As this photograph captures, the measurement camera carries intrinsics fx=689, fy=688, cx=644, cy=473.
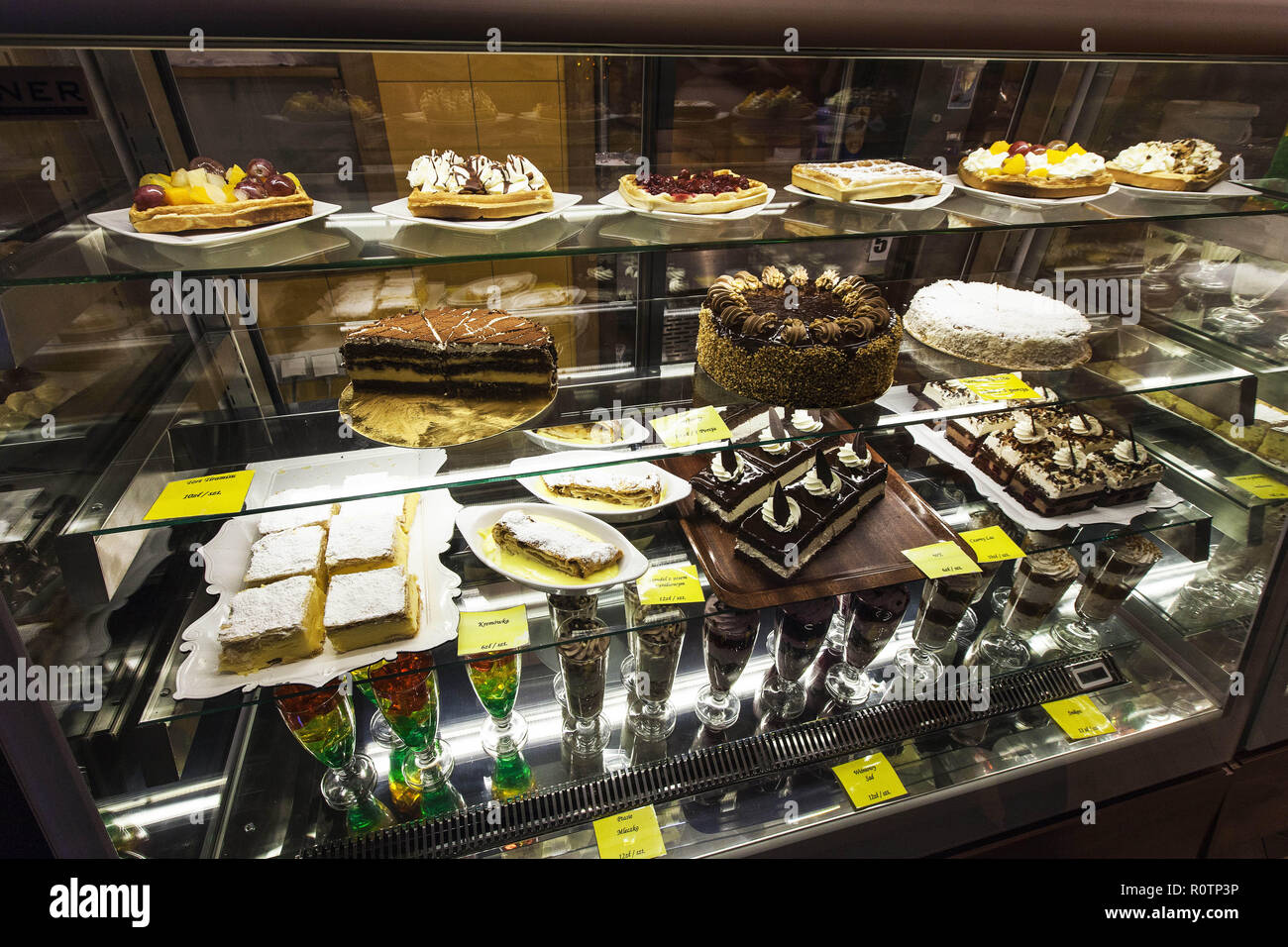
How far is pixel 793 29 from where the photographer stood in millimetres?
1215

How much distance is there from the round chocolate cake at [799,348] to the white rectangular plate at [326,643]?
3.10ft

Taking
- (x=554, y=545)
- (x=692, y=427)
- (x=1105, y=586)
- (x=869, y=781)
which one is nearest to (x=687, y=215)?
(x=692, y=427)

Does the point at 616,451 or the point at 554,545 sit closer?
the point at 616,451

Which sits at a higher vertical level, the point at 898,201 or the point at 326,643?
the point at 898,201

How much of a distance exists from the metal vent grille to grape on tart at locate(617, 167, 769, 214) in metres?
1.63

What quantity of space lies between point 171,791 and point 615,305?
195 centimetres

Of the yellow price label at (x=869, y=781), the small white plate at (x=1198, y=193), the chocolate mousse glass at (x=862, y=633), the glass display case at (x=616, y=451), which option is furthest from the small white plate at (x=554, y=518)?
the small white plate at (x=1198, y=193)

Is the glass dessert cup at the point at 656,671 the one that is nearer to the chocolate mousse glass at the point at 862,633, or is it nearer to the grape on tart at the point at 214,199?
the chocolate mousse glass at the point at 862,633

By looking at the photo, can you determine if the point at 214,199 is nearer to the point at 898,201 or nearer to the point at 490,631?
the point at 490,631

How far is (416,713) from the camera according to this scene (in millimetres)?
2004

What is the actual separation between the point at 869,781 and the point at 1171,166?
2.03 m

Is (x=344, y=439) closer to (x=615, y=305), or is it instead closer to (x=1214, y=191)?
(x=615, y=305)

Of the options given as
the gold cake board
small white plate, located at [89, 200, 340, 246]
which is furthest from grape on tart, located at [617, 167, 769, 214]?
small white plate, located at [89, 200, 340, 246]

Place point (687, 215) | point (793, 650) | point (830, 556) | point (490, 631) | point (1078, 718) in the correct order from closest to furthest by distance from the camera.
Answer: point (687, 215), point (490, 631), point (830, 556), point (793, 650), point (1078, 718)
